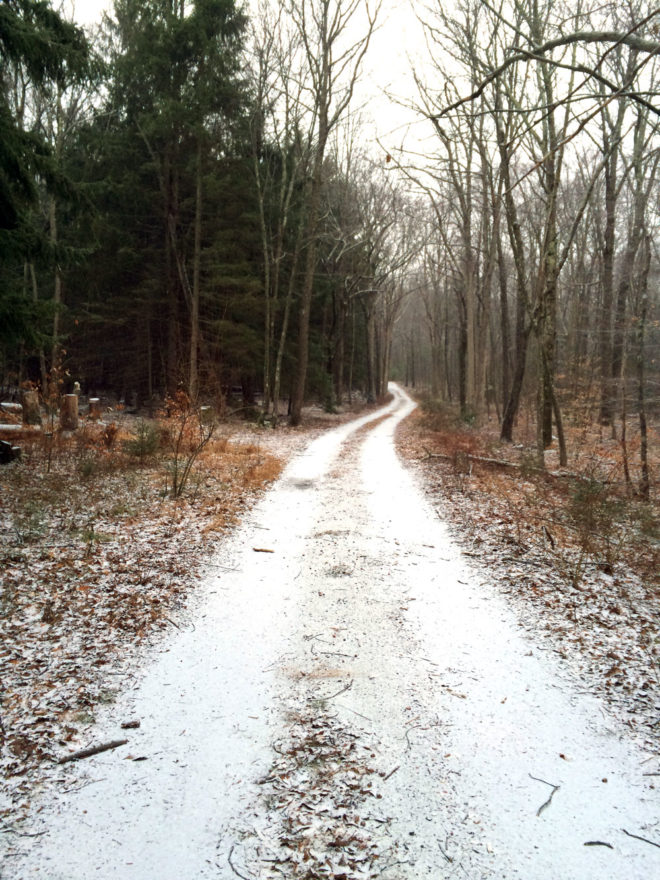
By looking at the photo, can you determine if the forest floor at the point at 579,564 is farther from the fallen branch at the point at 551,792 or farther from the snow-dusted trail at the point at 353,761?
the fallen branch at the point at 551,792

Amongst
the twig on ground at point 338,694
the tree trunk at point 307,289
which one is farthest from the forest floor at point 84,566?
the tree trunk at point 307,289

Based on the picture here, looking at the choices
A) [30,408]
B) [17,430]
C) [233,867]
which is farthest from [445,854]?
[30,408]

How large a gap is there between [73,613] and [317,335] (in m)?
24.2

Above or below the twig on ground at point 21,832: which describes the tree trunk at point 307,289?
above

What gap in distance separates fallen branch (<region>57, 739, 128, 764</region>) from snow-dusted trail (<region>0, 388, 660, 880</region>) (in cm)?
6

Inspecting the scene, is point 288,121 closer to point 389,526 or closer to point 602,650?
point 389,526

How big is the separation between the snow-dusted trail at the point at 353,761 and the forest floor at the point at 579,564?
1.12 feet

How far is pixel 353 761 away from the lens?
312 cm

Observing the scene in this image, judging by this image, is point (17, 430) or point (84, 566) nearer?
point (84, 566)

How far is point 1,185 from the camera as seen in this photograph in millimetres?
8602

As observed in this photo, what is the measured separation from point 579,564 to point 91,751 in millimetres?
4770

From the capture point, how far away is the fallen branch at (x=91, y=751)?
3149mm

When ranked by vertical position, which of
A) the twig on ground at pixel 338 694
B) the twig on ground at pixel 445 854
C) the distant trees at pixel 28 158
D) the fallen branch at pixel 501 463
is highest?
the distant trees at pixel 28 158

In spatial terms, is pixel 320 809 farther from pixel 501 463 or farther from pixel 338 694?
pixel 501 463
